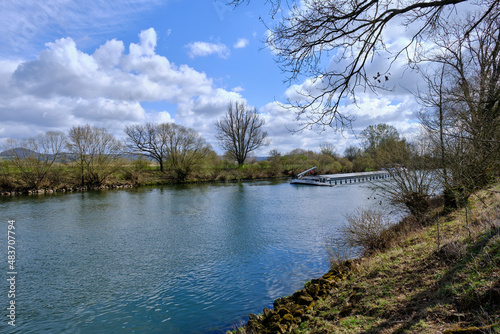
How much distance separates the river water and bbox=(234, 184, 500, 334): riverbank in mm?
1375

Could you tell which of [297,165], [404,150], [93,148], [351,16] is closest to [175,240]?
[404,150]

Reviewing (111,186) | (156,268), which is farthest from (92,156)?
(156,268)

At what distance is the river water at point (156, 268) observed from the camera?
20.9 ft

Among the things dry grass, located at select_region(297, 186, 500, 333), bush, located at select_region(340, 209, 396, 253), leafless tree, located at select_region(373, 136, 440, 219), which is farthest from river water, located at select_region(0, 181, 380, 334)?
dry grass, located at select_region(297, 186, 500, 333)

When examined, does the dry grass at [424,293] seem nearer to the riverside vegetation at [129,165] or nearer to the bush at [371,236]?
the bush at [371,236]

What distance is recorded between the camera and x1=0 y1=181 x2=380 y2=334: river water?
6.38m

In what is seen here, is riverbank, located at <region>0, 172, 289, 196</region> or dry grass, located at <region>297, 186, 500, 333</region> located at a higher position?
riverbank, located at <region>0, 172, 289, 196</region>

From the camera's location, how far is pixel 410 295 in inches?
174

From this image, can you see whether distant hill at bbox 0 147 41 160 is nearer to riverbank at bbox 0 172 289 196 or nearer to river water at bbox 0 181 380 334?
riverbank at bbox 0 172 289 196

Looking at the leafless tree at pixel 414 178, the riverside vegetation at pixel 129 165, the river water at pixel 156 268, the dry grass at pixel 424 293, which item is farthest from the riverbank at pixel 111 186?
the dry grass at pixel 424 293

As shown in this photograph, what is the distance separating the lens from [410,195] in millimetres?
10648

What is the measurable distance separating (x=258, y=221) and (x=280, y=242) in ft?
14.6

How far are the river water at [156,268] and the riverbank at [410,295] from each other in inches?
54.1

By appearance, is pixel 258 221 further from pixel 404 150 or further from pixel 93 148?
pixel 93 148
